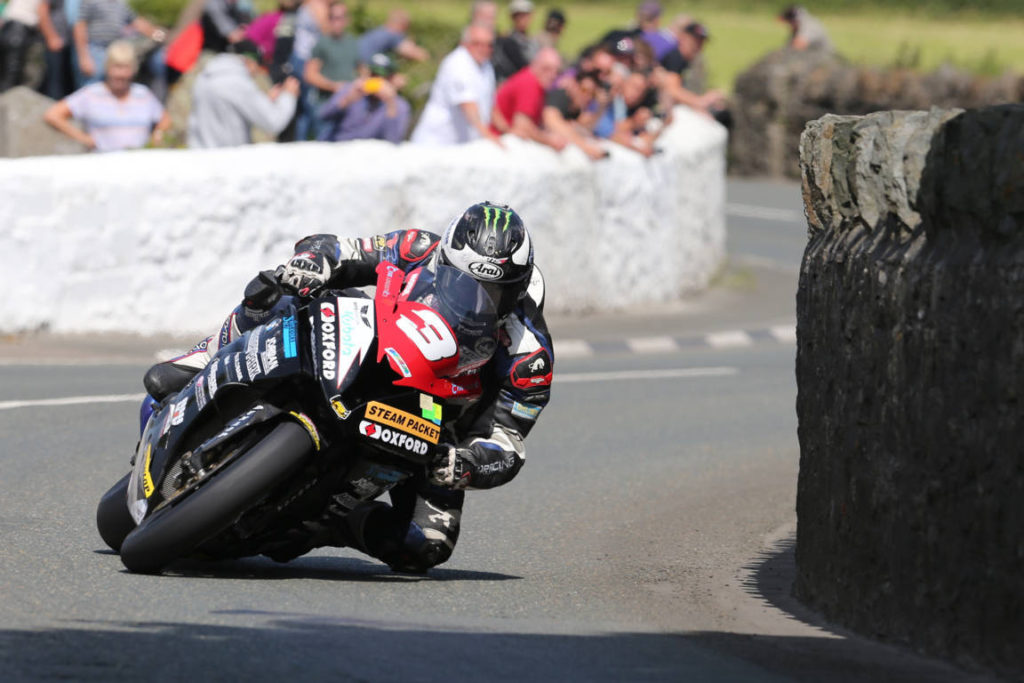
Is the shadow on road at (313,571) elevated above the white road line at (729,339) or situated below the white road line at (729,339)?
above

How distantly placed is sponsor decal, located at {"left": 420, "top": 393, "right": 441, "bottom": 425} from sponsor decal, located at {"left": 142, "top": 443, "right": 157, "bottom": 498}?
1010 millimetres

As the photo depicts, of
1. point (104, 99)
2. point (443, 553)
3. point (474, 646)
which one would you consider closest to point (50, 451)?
point (443, 553)

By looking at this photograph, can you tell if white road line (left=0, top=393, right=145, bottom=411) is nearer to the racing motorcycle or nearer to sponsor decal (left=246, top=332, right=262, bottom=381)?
the racing motorcycle

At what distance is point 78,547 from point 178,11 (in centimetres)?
2260

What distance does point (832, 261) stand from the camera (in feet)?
23.8

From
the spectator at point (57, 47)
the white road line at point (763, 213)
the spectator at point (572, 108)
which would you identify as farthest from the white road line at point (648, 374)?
the white road line at point (763, 213)

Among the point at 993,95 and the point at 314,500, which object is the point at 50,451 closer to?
the point at 314,500

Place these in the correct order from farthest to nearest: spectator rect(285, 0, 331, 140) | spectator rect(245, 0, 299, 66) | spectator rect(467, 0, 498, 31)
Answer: spectator rect(245, 0, 299, 66) → spectator rect(285, 0, 331, 140) → spectator rect(467, 0, 498, 31)

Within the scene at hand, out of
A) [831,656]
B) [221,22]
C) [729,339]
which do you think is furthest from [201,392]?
[729,339]

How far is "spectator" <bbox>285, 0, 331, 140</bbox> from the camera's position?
17828 mm

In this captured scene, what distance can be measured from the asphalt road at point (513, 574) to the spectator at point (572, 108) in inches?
127

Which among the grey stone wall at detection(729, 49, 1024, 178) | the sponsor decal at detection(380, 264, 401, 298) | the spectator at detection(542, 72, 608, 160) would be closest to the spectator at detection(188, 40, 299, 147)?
the spectator at detection(542, 72, 608, 160)

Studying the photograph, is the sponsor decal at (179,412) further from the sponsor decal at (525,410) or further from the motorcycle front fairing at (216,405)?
the sponsor decal at (525,410)

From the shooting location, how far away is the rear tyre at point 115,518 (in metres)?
7.29
